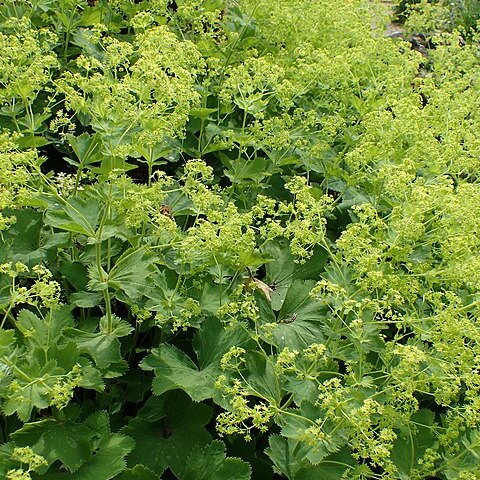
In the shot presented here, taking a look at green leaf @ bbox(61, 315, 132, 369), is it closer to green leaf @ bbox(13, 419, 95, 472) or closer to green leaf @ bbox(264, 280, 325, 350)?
green leaf @ bbox(13, 419, 95, 472)

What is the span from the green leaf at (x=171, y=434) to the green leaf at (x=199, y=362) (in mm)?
133

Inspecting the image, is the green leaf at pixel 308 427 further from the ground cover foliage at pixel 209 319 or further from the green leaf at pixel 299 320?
the green leaf at pixel 299 320

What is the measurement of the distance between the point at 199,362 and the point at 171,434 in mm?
308

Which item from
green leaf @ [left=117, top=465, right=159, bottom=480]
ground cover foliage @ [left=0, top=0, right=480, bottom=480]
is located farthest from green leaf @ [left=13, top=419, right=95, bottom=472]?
green leaf @ [left=117, top=465, right=159, bottom=480]

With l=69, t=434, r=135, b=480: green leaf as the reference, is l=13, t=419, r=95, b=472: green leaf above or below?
above

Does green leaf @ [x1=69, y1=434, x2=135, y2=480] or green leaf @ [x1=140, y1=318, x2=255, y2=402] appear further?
green leaf @ [x1=140, y1=318, x2=255, y2=402]

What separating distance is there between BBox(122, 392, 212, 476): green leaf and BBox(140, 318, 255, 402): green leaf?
133mm

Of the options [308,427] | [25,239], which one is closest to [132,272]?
[25,239]

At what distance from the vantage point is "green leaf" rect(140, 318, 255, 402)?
8.09 ft

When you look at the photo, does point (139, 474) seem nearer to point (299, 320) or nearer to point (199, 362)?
point (199, 362)

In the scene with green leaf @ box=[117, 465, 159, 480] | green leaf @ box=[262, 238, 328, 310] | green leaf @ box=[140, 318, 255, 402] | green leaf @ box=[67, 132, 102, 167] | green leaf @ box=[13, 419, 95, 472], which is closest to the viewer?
green leaf @ box=[13, 419, 95, 472]

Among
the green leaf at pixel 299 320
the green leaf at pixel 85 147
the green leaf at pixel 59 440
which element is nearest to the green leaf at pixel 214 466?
the green leaf at pixel 59 440

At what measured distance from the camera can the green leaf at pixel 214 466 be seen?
2385 mm

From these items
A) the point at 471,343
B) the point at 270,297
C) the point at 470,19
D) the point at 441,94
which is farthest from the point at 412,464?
the point at 470,19
